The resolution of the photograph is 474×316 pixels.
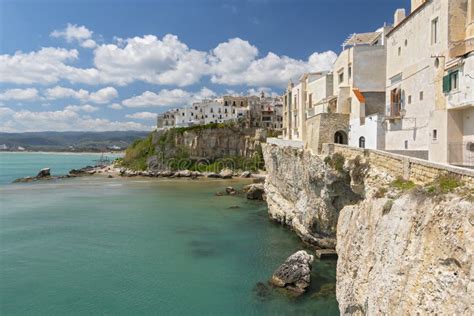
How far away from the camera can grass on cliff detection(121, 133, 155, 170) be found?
8119 centimetres

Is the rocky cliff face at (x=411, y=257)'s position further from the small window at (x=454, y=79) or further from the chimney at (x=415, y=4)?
the chimney at (x=415, y=4)

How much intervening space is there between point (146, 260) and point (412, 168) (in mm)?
16726

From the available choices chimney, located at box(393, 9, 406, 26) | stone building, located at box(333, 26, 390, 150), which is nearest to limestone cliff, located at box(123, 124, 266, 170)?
stone building, located at box(333, 26, 390, 150)

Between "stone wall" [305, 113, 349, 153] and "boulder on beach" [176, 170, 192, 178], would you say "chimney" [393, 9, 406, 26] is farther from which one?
"boulder on beach" [176, 170, 192, 178]

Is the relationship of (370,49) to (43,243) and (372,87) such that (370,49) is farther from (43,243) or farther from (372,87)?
(43,243)

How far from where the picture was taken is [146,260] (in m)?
21.7

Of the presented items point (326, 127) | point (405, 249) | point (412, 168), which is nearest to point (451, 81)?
point (412, 168)

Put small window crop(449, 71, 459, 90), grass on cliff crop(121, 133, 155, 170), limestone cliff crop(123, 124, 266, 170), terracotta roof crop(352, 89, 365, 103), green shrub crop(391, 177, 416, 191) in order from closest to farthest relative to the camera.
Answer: green shrub crop(391, 177, 416, 191)
small window crop(449, 71, 459, 90)
terracotta roof crop(352, 89, 365, 103)
limestone cliff crop(123, 124, 266, 170)
grass on cliff crop(121, 133, 155, 170)

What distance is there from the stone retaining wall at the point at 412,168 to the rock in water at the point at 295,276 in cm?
636

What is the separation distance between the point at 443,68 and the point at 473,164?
4.29 metres

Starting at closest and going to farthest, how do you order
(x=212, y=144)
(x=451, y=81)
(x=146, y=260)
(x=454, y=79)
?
(x=454, y=79) → (x=451, y=81) → (x=146, y=260) → (x=212, y=144)

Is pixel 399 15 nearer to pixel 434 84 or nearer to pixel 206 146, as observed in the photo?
pixel 434 84

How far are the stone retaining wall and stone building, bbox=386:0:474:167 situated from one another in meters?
2.70

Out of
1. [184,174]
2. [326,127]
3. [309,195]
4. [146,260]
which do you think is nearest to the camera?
[146,260]
